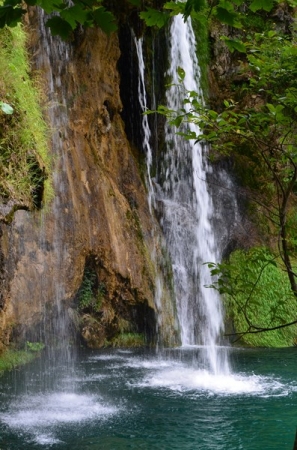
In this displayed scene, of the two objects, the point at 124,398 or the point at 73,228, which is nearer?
the point at 124,398

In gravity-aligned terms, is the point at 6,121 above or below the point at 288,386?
above

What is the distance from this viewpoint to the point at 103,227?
898 centimetres

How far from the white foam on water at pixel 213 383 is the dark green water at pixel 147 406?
13 mm

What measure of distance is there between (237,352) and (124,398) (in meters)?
4.03

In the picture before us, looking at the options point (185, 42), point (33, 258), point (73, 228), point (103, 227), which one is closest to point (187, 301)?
point (103, 227)

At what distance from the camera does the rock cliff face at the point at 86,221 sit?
297 inches

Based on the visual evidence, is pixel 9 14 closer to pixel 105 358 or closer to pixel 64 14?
pixel 64 14

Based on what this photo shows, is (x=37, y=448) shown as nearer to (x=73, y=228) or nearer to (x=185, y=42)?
(x=73, y=228)

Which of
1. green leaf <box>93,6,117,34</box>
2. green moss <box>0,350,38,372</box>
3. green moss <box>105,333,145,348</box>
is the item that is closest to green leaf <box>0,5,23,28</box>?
green leaf <box>93,6,117,34</box>

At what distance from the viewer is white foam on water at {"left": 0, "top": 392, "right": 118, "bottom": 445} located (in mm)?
5020

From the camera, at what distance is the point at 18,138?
5.29 metres

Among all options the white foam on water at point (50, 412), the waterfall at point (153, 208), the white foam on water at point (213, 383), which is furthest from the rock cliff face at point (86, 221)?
the white foam on water at point (213, 383)

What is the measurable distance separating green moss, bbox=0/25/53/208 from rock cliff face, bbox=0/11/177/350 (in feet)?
3.24

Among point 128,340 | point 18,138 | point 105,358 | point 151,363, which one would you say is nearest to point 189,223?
point 128,340
